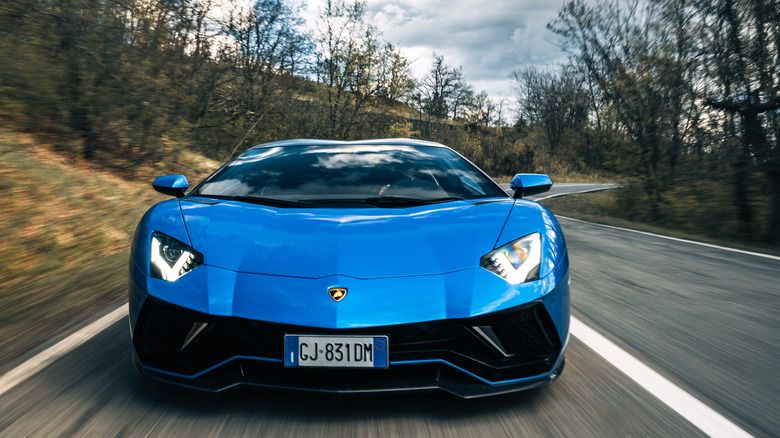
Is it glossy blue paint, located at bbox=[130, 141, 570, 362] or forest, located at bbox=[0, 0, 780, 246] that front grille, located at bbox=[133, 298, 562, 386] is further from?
forest, located at bbox=[0, 0, 780, 246]

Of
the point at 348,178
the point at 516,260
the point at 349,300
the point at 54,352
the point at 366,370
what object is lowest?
the point at 54,352

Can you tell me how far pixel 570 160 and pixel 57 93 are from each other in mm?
45944

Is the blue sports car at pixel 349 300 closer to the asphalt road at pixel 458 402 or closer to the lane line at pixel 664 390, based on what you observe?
the asphalt road at pixel 458 402

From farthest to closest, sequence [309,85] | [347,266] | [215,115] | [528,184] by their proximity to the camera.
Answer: [309,85]
[215,115]
[528,184]
[347,266]

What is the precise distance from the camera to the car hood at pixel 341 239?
2.02 m

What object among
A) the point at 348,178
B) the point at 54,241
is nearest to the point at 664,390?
the point at 348,178

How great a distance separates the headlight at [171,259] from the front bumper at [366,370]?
0.13 metres

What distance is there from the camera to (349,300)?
1880 millimetres

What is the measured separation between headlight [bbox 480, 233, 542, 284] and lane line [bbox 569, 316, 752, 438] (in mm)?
822

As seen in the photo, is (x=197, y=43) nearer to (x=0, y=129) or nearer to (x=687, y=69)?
(x=0, y=129)

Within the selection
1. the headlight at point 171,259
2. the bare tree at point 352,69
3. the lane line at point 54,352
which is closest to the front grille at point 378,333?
the headlight at point 171,259

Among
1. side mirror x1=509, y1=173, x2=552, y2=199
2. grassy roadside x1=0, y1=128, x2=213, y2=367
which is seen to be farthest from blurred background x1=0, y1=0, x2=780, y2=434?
side mirror x1=509, y1=173, x2=552, y2=199

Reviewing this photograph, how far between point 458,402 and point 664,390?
1.01 metres

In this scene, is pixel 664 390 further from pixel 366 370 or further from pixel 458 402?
pixel 366 370
